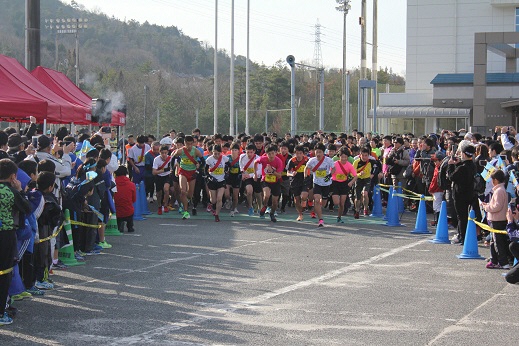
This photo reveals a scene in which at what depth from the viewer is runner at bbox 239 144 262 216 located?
66.2ft

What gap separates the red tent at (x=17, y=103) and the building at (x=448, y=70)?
34593 mm

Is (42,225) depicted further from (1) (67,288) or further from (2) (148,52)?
(2) (148,52)

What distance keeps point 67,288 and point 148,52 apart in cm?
12857

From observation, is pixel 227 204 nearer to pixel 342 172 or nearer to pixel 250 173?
pixel 250 173

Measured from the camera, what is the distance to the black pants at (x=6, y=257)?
870 cm

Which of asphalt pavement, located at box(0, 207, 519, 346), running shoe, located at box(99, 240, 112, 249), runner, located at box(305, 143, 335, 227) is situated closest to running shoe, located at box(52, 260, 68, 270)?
asphalt pavement, located at box(0, 207, 519, 346)

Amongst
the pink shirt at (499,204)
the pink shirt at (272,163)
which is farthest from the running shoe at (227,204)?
the pink shirt at (499,204)

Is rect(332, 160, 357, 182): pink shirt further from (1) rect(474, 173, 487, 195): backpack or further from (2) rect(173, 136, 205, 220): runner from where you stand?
(1) rect(474, 173, 487, 195): backpack

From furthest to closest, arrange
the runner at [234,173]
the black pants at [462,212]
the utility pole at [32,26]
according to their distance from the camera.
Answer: the utility pole at [32,26] → the runner at [234,173] → the black pants at [462,212]

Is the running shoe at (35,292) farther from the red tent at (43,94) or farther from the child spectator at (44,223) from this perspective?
the red tent at (43,94)

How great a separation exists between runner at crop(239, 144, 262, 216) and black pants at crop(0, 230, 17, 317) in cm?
1150

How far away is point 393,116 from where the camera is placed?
5694 centimetres

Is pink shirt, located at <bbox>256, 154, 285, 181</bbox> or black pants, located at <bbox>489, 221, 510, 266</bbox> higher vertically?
pink shirt, located at <bbox>256, 154, 285, 181</bbox>

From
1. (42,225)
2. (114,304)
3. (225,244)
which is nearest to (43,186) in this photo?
(42,225)
